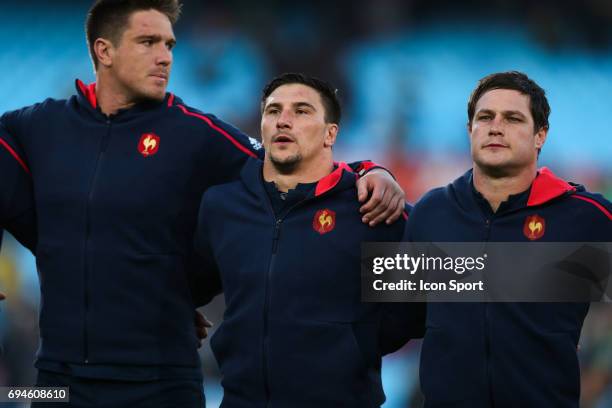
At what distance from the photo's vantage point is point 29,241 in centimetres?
427

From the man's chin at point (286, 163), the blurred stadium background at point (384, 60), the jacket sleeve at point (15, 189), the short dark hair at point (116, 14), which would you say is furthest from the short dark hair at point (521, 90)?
the blurred stadium background at point (384, 60)

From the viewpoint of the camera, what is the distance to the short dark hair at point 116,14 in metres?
4.34

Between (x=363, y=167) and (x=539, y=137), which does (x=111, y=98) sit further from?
(x=539, y=137)

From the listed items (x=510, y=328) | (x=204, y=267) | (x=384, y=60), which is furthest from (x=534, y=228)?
(x=384, y=60)

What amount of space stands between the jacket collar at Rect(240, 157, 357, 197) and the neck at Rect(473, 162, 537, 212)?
45 centimetres

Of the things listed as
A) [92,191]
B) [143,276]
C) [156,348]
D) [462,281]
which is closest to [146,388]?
[156,348]

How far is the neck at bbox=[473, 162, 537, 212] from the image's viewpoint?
3768mm

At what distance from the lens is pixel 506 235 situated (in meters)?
3.71

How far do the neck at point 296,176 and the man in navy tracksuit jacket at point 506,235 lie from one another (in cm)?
36

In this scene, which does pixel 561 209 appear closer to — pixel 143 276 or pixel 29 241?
pixel 143 276

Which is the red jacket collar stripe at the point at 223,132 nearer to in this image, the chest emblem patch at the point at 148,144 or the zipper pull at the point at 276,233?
the chest emblem patch at the point at 148,144

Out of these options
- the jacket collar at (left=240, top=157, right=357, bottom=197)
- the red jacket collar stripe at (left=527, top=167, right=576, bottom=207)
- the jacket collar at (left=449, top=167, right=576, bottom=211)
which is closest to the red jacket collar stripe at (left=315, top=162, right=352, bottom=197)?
the jacket collar at (left=240, top=157, right=357, bottom=197)

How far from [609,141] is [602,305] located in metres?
2.94

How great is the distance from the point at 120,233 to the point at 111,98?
1.91ft
